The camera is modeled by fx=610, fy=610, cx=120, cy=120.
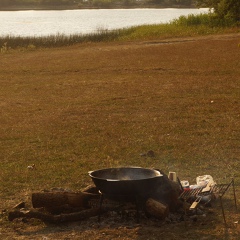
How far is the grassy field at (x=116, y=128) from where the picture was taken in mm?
5598

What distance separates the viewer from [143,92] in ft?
46.4

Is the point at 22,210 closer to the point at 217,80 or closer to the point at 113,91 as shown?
the point at 113,91

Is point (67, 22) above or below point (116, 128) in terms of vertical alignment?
below

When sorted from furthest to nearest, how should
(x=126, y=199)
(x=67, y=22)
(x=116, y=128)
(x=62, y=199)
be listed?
(x=67, y=22)
(x=116, y=128)
(x=62, y=199)
(x=126, y=199)

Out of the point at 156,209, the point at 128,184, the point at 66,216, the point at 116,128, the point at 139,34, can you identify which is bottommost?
the point at 139,34

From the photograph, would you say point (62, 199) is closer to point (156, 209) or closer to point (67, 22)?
point (156, 209)

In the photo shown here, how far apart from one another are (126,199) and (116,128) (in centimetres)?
452

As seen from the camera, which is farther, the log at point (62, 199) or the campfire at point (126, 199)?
the log at point (62, 199)

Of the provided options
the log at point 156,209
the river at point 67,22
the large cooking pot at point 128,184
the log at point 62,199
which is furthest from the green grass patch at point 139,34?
the log at point 156,209

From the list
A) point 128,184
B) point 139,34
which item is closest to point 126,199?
point 128,184

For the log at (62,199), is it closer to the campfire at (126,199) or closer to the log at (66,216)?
the campfire at (126,199)

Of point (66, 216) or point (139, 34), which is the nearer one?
point (66, 216)

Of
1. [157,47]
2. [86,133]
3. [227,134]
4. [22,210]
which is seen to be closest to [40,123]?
[86,133]

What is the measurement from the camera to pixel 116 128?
32.4 ft
